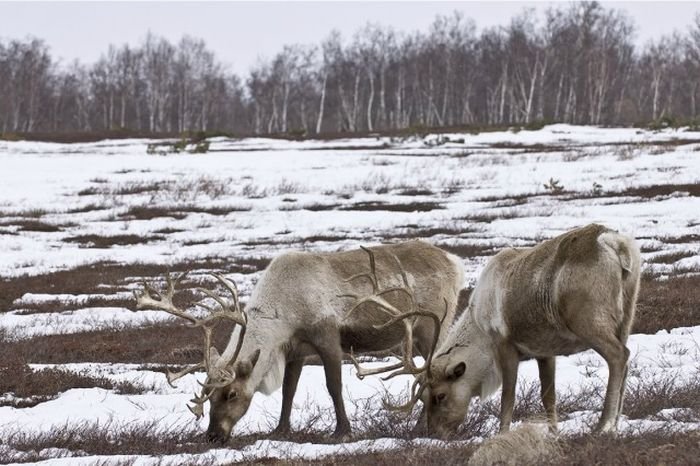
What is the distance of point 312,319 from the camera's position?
8336 millimetres

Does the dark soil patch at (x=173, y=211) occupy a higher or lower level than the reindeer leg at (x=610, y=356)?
lower

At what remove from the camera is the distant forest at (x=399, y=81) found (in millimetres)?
78938

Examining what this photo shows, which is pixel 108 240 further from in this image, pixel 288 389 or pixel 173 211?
pixel 288 389

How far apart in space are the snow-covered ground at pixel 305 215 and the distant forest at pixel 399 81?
94.0ft

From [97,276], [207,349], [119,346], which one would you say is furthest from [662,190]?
[207,349]

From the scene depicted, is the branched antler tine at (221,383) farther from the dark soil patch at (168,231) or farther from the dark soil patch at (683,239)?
the dark soil patch at (168,231)

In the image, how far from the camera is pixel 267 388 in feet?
26.5

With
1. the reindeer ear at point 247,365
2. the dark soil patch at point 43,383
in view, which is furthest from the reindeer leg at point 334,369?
the dark soil patch at point 43,383

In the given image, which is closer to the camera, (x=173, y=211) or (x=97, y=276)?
(x=97, y=276)

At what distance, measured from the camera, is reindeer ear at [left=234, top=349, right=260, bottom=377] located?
7785 mm

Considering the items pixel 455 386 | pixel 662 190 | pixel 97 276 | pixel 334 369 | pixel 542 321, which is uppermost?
pixel 542 321

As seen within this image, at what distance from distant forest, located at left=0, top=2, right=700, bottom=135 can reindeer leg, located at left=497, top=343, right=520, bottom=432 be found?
6747cm

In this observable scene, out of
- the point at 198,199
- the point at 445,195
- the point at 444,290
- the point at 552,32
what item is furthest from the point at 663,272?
the point at 552,32

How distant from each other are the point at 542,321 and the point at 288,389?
2.48m
